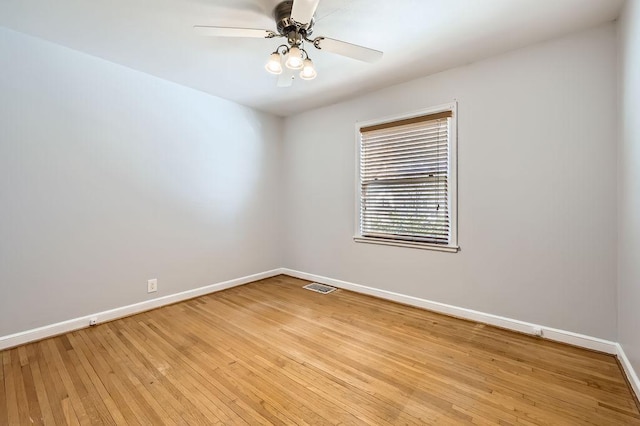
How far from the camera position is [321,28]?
2.14 meters

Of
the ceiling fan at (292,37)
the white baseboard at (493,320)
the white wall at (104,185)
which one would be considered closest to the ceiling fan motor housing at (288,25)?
the ceiling fan at (292,37)

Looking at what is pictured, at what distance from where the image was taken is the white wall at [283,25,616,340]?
6.91 ft

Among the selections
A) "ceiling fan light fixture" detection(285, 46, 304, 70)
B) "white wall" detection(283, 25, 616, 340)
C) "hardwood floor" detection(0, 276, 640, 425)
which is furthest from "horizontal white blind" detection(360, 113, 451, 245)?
"ceiling fan light fixture" detection(285, 46, 304, 70)

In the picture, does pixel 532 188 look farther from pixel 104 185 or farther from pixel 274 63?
pixel 104 185

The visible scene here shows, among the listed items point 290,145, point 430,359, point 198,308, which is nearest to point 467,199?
point 430,359

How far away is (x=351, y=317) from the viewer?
2793 mm

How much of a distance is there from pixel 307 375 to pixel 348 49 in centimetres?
228

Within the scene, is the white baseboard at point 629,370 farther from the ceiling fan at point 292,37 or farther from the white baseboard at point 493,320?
the ceiling fan at point 292,37

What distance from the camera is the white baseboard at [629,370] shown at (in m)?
1.63

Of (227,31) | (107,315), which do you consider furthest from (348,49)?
(107,315)

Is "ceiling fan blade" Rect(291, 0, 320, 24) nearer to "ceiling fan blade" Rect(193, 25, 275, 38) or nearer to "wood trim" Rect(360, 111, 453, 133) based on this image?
"ceiling fan blade" Rect(193, 25, 275, 38)

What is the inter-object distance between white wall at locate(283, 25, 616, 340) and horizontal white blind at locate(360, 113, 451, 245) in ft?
0.59

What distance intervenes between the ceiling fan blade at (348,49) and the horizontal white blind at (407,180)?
1166 millimetres

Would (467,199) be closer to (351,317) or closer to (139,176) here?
(351,317)
